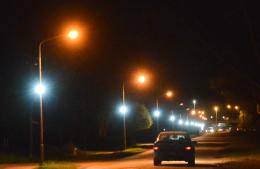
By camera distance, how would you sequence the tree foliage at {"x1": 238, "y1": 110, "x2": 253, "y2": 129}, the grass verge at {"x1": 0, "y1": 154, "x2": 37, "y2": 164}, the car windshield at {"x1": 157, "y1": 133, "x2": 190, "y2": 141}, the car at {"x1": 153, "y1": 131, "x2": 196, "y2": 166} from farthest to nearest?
1. the tree foliage at {"x1": 238, "y1": 110, "x2": 253, "y2": 129}
2. the grass verge at {"x1": 0, "y1": 154, "x2": 37, "y2": 164}
3. the car windshield at {"x1": 157, "y1": 133, "x2": 190, "y2": 141}
4. the car at {"x1": 153, "y1": 131, "x2": 196, "y2": 166}

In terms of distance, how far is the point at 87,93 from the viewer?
60.9 m

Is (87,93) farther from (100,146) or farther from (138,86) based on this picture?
(138,86)

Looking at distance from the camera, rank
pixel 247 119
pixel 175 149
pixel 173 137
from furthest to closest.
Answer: pixel 247 119 → pixel 173 137 → pixel 175 149

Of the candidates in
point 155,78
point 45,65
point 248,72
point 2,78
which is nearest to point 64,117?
point 45,65

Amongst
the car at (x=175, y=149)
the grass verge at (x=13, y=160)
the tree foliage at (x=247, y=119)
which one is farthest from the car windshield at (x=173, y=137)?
the tree foliage at (x=247, y=119)

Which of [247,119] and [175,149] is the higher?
[247,119]

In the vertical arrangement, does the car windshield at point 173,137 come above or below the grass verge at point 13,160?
above

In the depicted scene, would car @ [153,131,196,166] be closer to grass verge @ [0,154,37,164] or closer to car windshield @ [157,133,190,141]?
car windshield @ [157,133,190,141]

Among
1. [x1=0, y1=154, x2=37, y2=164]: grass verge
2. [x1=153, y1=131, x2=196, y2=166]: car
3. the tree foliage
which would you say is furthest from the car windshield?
the tree foliage

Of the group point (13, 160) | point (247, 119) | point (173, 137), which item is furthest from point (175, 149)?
point (247, 119)

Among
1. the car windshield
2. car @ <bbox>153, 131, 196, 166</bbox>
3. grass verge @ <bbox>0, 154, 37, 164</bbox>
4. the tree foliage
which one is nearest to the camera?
car @ <bbox>153, 131, 196, 166</bbox>

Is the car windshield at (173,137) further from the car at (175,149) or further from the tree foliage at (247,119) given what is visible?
the tree foliage at (247,119)

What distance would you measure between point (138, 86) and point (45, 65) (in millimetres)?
30372

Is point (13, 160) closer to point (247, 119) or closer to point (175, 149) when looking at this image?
point (175, 149)
